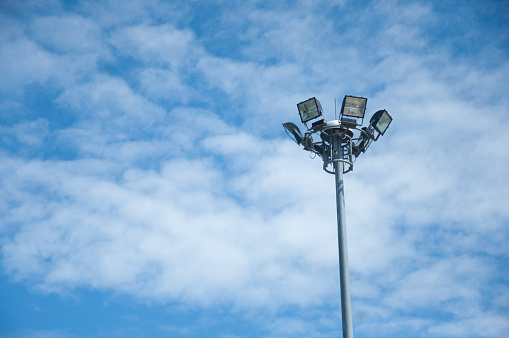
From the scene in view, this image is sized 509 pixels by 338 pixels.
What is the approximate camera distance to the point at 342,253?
20.1 meters

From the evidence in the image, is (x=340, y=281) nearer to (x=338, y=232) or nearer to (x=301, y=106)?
(x=338, y=232)

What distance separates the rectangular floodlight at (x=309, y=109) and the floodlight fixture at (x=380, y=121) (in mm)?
2154

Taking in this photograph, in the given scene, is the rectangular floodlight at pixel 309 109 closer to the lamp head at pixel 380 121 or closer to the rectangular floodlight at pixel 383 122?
the lamp head at pixel 380 121

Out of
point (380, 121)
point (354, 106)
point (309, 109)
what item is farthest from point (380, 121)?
point (309, 109)

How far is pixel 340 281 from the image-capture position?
1973 cm

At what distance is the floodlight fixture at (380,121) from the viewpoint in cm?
2319

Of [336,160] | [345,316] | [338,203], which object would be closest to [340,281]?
[345,316]

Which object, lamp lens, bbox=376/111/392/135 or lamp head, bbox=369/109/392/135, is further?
lamp lens, bbox=376/111/392/135

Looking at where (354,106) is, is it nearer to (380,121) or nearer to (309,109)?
(380,121)

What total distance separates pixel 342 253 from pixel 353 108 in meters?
6.33

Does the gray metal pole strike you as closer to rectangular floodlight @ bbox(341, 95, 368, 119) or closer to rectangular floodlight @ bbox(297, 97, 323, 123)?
rectangular floodlight @ bbox(341, 95, 368, 119)

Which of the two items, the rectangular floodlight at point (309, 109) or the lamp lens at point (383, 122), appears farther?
the rectangular floodlight at point (309, 109)

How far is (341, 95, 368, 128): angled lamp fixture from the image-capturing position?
23.0 meters

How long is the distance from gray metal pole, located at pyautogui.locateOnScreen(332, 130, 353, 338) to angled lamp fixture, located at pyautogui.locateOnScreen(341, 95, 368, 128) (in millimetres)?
697
